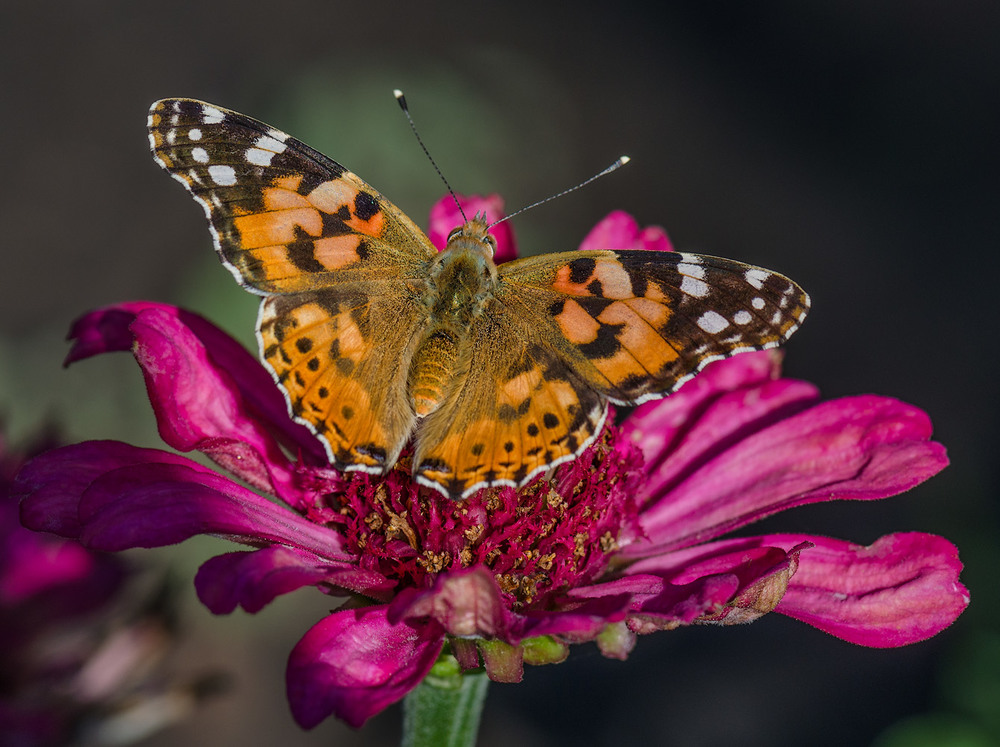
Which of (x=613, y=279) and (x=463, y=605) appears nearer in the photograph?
(x=463, y=605)

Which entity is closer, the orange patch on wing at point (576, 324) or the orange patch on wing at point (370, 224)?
the orange patch on wing at point (576, 324)

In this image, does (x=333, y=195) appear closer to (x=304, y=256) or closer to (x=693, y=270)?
(x=304, y=256)

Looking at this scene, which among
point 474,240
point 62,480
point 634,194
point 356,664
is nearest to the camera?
point 356,664

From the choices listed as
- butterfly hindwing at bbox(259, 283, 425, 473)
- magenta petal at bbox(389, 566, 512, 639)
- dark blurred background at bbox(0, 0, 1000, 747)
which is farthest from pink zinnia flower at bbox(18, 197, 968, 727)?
dark blurred background at bbox(0, 0, 1000, 747)

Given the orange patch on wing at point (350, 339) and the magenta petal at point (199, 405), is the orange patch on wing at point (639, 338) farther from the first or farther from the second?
the magenta petal at point (199, 405)

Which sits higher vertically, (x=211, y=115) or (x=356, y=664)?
(x=211, y=115)

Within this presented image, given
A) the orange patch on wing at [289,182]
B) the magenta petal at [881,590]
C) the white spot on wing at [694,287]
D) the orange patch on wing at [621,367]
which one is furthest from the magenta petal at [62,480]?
the magenta petal at [881,590]

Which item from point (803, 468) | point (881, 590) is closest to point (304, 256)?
point (803, 468)
